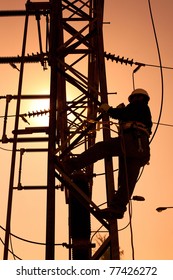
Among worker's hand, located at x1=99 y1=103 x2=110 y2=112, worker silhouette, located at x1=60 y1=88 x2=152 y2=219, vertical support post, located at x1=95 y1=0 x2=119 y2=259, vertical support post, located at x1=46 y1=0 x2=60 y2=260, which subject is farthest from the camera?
worker's hand, located at x1=99 y1=103 x2=110 y2=112

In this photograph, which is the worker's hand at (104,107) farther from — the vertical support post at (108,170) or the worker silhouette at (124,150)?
the vertical support post at (108,170)

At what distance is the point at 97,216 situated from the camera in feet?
17.6

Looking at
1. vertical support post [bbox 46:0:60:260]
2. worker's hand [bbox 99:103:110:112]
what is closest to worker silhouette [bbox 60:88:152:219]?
worker's hand [bbox 99:103:110:112]

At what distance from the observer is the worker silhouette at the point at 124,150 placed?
5.36 metres

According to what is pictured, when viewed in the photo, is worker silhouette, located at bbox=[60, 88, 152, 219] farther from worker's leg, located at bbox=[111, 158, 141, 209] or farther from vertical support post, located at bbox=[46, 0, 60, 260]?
vertical support post, located at bbox=[46, 0, 60, 260]

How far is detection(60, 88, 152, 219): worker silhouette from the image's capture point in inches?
211

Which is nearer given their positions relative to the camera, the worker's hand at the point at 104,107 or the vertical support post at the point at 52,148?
the vertical support post at the point at 52,148

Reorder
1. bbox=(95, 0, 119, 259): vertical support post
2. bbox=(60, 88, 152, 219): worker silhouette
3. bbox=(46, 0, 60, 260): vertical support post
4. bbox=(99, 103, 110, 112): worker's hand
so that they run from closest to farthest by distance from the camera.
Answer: bbox=(95, 0, 119, 259): vertical support post
bbox=(46, 0, 60, 260): vertical support post
bbox=(60, 88, 152, 219): worker silhouette
bbox=(99, 103, 110, 112): worker's hand

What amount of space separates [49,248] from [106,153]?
4.91 feet

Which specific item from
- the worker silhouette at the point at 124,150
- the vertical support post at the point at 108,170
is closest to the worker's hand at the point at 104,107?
the worker silhouette at the point at 124,150

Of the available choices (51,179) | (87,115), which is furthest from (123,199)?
(87,115)

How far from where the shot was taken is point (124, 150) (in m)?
5.37
